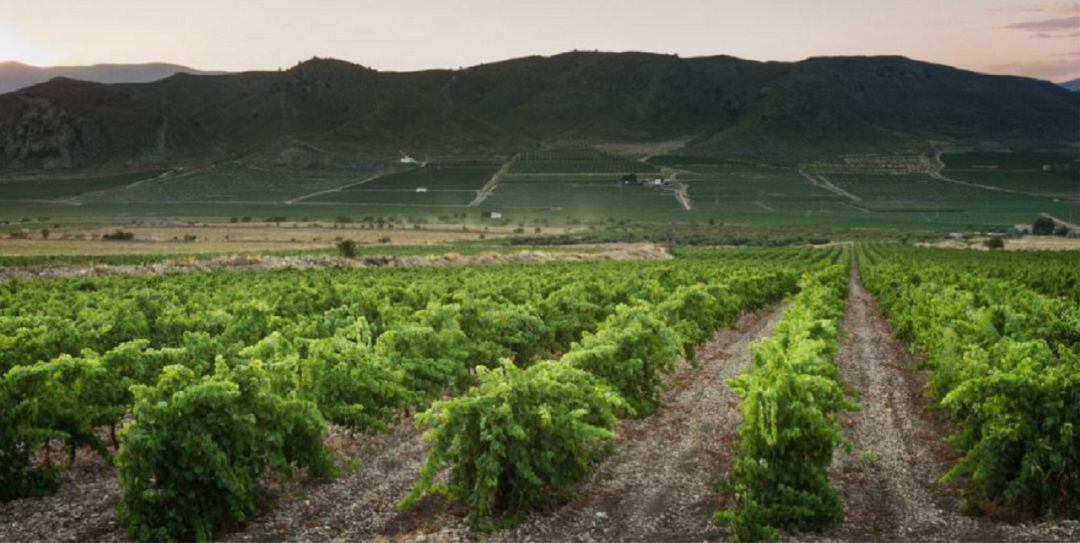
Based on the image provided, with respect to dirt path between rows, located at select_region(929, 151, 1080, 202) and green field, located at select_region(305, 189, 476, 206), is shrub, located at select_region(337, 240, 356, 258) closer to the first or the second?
green field, located at select_region(305, 189, 476, 206)

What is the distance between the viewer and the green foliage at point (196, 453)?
10320mm

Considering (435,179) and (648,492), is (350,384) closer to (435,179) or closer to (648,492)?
(648,492)

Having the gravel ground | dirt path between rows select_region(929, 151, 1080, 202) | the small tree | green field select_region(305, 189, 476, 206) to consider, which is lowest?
the small tree

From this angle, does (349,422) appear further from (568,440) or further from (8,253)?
(8,253)

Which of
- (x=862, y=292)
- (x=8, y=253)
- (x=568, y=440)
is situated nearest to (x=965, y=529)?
(x=568, y=440)

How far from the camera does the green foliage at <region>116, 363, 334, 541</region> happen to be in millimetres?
10320

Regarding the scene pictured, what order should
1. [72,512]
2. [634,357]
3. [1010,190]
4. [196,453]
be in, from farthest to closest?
1. [1010,190]
2. [634,357]
3. [72,512]
4. [196,453]

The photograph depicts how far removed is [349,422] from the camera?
558 inches

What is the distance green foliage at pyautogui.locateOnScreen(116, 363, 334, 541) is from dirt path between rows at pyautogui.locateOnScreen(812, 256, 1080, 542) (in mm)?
6814

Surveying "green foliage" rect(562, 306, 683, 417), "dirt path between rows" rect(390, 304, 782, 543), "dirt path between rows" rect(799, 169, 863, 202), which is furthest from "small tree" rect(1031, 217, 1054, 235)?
"green foliage" rect(562, 306, 683, 417)

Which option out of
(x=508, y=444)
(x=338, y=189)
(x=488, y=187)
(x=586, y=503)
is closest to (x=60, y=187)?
(x=338, y=189)

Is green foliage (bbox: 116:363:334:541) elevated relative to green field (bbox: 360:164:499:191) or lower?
lower

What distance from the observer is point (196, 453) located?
1035 cm

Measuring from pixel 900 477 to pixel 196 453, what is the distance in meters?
9.86
